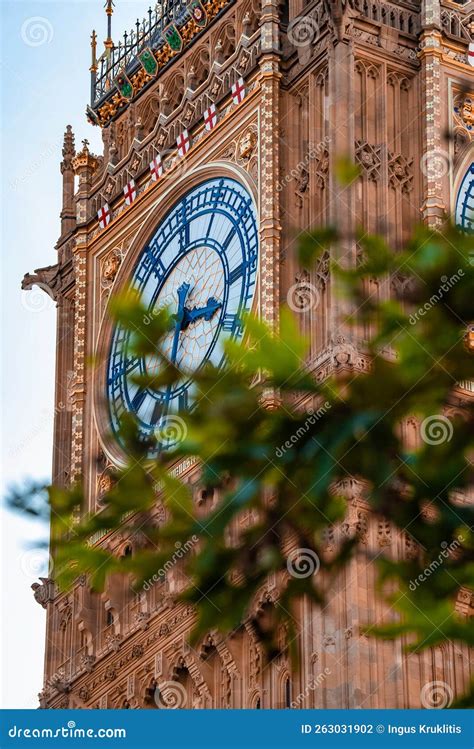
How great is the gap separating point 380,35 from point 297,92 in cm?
103

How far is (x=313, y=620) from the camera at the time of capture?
20359 mm

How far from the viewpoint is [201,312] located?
2344 cm

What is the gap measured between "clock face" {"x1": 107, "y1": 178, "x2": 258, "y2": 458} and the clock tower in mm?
27

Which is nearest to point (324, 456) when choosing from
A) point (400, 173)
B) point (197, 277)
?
point (400, 173)

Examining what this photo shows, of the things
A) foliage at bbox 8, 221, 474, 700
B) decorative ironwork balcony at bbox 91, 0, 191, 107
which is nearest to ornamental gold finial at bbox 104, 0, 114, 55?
decorative ironwork balcony at bbox 91, 0, 191, 107

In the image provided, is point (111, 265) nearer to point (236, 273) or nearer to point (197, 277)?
point (197, 277)

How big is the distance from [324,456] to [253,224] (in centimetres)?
1585

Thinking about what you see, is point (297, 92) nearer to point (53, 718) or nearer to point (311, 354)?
point (311, 354)

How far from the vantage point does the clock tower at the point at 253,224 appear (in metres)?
20.6

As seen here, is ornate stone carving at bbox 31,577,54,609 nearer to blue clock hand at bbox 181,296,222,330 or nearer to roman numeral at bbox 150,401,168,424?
roman numeral at bbox 150,401,168,424

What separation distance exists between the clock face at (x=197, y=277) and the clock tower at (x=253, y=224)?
0.03 m

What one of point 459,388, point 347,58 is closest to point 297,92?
point 347,58

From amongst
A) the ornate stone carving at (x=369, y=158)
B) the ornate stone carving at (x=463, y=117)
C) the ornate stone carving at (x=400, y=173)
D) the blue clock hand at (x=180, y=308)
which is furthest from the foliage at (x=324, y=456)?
the blue clock hand at (x=180, y=308)

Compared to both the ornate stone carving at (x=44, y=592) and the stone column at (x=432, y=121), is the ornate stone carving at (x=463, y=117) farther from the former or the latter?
the ornate stone carving at (x=44, y=592)
